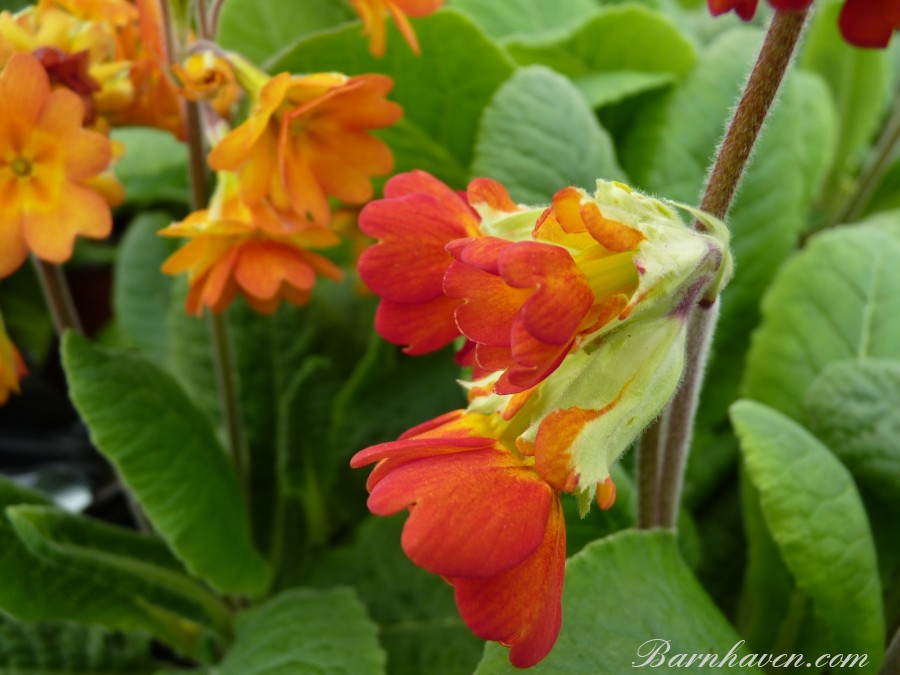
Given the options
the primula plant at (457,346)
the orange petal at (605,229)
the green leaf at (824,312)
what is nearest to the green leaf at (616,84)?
the primula plant at (457,346)

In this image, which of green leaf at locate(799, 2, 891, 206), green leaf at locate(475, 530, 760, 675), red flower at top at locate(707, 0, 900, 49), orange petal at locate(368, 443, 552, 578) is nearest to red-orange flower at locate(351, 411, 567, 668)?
orange petal at locate(368, 443, 552, 578)

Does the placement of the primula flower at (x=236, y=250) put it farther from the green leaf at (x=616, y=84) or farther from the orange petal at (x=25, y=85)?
the green leaf at (x=616, y=84)

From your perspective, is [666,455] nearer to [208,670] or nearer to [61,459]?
[208,670]

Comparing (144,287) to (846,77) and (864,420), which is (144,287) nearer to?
(864,420)

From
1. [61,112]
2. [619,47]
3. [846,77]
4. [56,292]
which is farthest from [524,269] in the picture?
[846,77]

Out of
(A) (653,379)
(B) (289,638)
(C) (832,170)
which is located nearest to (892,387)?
(A) (653,379)

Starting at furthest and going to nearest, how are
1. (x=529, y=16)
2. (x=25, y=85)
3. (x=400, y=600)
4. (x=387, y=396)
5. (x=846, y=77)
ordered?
(x=846, y=77), (x=529, y=16), (x=387, y=396), (x=400, y=600), (x=25, y=85)

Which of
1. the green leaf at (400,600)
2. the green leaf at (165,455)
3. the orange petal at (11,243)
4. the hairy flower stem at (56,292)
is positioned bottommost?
the green leaf at (400,600)
